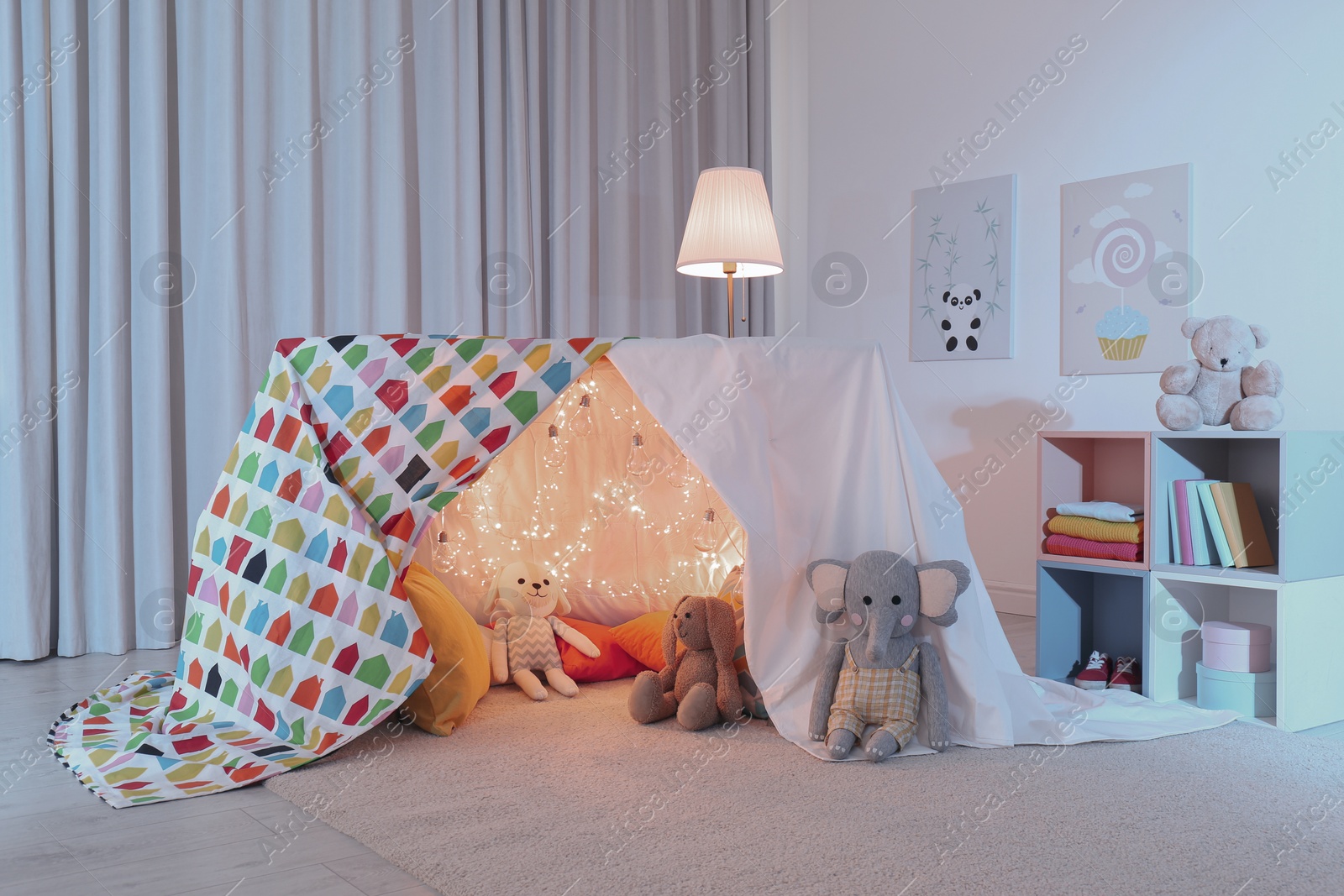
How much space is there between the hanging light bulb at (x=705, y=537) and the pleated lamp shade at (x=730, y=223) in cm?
80

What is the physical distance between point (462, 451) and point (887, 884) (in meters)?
1.20

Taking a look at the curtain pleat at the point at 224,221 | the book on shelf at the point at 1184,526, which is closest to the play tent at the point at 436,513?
the book on shelf at the point at 1184,526

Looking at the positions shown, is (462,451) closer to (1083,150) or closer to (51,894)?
(51,894)

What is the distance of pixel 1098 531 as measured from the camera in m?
2.63

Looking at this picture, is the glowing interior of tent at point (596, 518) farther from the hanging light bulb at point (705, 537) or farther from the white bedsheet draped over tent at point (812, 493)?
the white bedsheet draped over tent at point (812, 493)

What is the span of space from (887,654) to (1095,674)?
939 millimetres

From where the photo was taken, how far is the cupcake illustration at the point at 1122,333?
3287 millimetres

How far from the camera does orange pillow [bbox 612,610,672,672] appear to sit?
2.71m

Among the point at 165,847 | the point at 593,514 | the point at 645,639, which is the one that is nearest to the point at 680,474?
the point at 593,514

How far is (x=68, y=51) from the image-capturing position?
2924 mm

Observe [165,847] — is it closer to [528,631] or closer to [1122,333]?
[528,631]

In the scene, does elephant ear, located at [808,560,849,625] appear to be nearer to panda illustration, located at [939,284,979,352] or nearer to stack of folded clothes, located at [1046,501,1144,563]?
stack of folded clothes, located at [1046,501,1144,563]

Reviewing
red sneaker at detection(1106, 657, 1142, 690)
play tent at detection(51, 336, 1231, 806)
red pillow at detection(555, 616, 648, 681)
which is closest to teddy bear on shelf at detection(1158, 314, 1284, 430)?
red sneaker at detection(1106, 657, 1142, 690)

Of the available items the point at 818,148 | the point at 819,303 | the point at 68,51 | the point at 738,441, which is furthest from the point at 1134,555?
the point at 68,51
